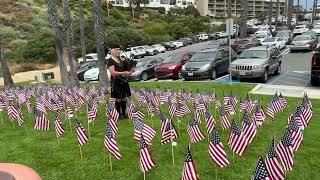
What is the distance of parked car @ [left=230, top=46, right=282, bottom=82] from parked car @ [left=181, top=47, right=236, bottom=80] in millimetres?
1601

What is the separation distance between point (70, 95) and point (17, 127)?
252cm

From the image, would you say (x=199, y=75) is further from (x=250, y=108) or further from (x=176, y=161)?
(x=176, y=161)

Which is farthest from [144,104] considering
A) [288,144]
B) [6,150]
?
[288,144]

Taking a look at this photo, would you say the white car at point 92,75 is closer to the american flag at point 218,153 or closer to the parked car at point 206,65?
the parked car at point 206,65

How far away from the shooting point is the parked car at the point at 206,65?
23.1 meters

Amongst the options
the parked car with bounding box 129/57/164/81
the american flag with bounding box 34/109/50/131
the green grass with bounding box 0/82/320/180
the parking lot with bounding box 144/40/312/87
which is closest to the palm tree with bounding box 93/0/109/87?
the parked car with bounding box 129/57/164/81

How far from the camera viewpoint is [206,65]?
23234mm

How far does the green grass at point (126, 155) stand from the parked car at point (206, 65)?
1143cm

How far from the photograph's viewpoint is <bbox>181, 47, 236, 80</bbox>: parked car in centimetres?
2312

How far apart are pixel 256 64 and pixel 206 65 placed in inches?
126

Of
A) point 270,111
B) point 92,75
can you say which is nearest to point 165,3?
point 92,75

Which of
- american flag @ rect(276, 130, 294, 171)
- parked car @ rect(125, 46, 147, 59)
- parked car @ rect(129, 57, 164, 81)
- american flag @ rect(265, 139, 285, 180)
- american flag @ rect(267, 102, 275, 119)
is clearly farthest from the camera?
parked car @ rect(125, 46, 147, 59)

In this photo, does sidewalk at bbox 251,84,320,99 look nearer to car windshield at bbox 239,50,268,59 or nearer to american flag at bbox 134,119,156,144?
car windshield at bbox 239,50,268,59

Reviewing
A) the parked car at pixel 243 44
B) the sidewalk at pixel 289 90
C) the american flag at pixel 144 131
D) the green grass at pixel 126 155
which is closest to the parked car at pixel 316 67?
the sidewalk at pixel 289 90
